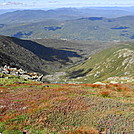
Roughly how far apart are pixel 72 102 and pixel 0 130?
9395 millimetres

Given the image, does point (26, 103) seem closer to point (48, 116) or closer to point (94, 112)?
point (48, 116)

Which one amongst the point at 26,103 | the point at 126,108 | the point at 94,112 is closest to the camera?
the point at 94,112

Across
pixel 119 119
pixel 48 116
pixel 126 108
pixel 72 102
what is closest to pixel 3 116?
pixel 48 116

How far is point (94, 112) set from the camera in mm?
18750

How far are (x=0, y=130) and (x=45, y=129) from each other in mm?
4241

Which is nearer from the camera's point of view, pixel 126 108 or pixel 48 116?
pixel 48 116

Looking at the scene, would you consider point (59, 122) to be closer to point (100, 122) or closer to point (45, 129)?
point (45, 129)

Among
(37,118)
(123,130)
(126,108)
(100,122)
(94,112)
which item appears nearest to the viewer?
(123,130)

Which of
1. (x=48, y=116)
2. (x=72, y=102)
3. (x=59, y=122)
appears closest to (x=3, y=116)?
(x=48, y=116)

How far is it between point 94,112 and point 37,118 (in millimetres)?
6470

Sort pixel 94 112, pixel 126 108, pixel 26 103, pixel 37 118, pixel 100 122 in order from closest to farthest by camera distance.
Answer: pixel 100 122, pixel 37 118, pixel 94 112, pixel 126 108, pixel 26 103

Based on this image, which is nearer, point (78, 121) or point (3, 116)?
point (78, 121)

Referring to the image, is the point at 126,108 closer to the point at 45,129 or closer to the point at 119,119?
the point at 119,119

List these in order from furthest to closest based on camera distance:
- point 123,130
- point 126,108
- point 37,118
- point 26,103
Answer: point 26,103 → point 126,108 → point 37,118 → point 123,130
